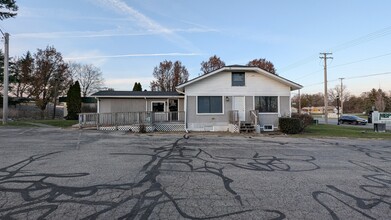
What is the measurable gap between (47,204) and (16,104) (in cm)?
3865

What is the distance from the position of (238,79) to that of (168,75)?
118 feet

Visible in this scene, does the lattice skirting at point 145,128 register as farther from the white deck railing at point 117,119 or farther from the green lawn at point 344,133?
the green lawn at point 344,133

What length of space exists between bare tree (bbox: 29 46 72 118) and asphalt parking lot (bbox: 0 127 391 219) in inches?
1295

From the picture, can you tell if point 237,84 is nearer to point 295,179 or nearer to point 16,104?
point 295,179

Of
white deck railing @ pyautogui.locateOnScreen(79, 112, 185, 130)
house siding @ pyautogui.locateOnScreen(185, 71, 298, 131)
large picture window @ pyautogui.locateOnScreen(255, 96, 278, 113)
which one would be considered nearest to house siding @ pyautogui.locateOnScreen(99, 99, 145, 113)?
white deck railing @ pyautogui.locateOnScreen(79, 112, 185, 130)

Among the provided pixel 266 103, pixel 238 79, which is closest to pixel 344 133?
pixel 266 103

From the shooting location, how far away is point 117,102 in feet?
77.3

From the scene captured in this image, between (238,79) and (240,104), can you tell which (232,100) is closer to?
(240,104)

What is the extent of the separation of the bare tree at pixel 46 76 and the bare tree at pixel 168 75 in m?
19.0

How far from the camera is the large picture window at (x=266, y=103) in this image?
66.5 feet

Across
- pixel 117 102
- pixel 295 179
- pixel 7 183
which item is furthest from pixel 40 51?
pixel 295 179

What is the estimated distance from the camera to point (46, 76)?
37469 millimetres

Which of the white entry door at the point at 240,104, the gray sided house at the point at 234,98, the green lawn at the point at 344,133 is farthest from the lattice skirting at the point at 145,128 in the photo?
the green lawn at the point at 344,133

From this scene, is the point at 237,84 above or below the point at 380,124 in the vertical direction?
above
